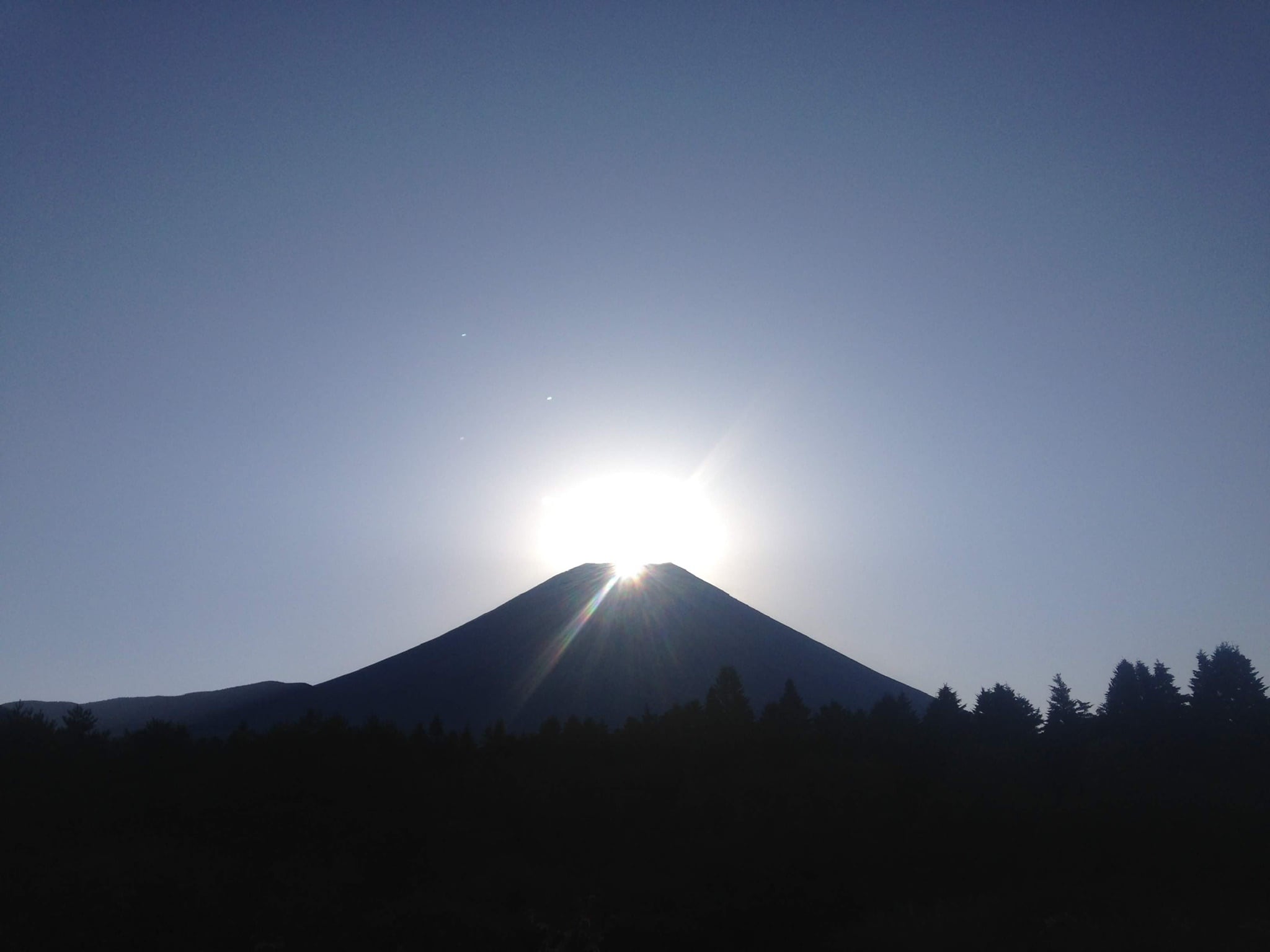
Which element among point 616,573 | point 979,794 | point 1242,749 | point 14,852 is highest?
point 616,573

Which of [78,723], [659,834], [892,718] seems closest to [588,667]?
[78,723]

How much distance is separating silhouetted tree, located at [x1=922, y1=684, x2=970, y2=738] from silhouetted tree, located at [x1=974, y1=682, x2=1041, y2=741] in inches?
43.8

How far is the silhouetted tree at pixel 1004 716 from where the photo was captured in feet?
206

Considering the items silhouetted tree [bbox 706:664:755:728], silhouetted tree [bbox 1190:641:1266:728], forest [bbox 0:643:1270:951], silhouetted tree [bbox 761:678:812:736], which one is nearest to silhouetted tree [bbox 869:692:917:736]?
forest [bbox 0:643:1270:951]

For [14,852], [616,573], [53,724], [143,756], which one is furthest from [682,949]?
[616,573]

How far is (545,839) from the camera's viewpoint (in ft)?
124

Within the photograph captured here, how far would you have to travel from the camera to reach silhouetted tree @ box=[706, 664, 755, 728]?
57.5 metres

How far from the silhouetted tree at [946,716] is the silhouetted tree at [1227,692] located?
16.5m

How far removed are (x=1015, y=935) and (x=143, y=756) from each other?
5426 cm

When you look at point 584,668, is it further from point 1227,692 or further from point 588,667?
point 1227,692

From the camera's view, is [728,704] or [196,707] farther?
[196,707]

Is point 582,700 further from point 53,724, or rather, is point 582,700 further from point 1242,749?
point 1242,749

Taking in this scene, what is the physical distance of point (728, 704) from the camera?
61781 mm

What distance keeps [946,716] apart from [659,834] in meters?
37.5
